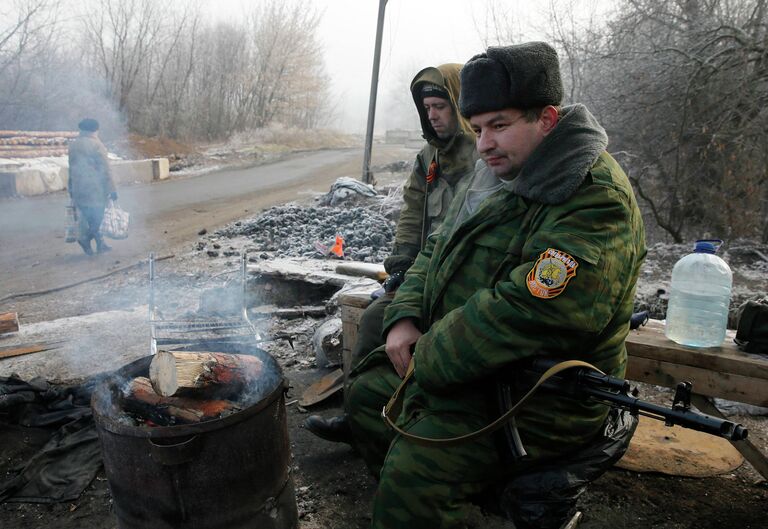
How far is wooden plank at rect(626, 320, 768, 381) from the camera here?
2521 millimetres

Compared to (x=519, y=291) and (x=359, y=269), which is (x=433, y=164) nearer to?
(x=359, y=269)

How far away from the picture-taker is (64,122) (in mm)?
21078

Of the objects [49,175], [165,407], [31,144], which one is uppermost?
[31,144]

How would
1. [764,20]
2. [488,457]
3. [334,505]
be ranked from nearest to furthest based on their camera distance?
[488,457], [334,505], [764,20]

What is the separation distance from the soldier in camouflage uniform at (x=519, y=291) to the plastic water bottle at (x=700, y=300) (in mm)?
860

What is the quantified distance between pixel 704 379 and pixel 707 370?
46 mm

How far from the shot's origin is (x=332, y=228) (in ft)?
31.2

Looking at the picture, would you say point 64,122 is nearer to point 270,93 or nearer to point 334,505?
point 270,93

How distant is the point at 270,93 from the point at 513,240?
1387 inches

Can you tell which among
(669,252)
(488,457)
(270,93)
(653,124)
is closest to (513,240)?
(488,457)

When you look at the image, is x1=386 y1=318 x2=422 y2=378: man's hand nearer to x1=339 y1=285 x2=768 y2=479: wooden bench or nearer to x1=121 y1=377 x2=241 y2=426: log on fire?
x1=121 y1=377 x2=241 y2=426: log on fire

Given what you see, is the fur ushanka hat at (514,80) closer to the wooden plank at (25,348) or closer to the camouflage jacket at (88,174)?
the wooden plank at (25,348)

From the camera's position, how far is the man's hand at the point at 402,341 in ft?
7.95

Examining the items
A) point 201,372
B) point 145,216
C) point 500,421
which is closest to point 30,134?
point 145,216
